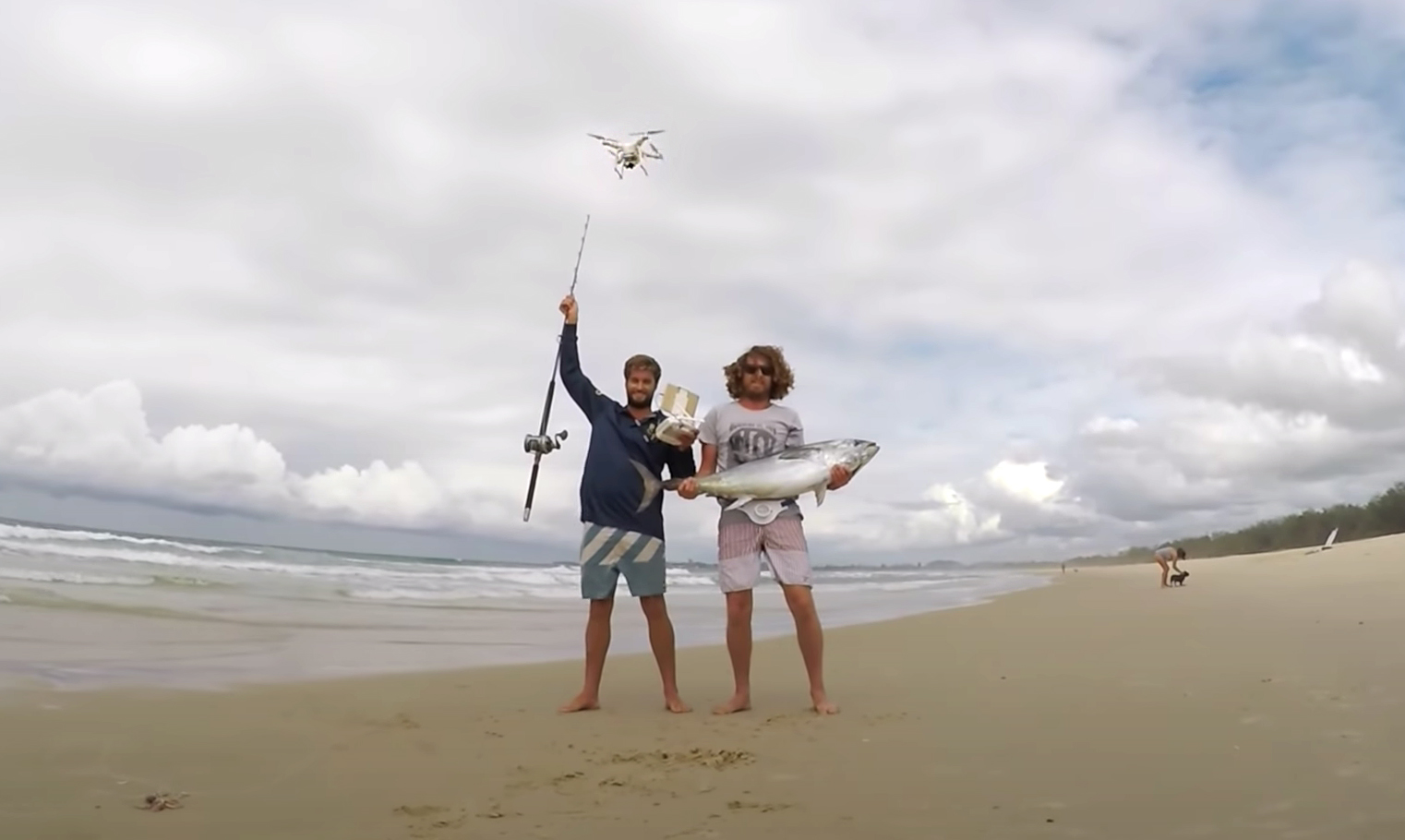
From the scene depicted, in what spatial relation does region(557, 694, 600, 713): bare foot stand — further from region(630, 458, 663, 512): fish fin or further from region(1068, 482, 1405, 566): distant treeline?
region(1068, 482, 1405, 566): distant treeline

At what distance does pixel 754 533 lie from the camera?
4.59 m

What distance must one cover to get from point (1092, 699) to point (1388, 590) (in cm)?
854

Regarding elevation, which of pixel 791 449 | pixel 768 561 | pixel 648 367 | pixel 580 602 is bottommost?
pixel 580 602

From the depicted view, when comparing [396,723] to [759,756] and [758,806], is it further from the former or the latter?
[758,806]

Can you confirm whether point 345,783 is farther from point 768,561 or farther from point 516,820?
point 768,561

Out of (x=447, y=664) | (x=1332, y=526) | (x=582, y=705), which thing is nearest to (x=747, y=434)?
(x=582, y=705)

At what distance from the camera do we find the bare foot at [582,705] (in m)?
4.54

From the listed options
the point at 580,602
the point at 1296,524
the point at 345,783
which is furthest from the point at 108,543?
the point at 1296,524

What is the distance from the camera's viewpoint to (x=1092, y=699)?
443 centimetres

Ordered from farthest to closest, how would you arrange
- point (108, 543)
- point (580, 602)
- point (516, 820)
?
point (108, 543) → point (580, 602) → point (516, 820)

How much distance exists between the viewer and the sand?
2654mm

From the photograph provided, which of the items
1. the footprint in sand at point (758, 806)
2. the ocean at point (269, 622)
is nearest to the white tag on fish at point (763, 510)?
the ocean at point (269, 622)

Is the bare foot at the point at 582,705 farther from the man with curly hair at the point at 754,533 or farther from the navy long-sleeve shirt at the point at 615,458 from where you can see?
the navy long-sleeve shirt at the point at 615,458

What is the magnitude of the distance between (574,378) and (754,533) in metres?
1.20
